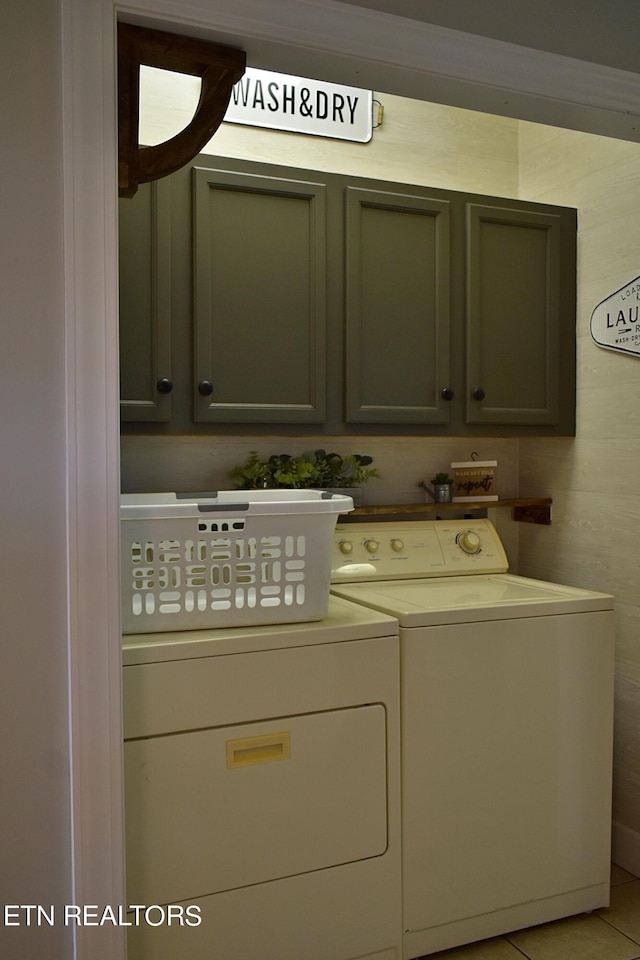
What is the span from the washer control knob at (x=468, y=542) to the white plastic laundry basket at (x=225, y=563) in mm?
873

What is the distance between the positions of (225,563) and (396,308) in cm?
107

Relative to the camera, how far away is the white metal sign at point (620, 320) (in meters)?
2.38

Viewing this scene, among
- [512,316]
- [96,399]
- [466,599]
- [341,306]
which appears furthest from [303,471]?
[96,399]

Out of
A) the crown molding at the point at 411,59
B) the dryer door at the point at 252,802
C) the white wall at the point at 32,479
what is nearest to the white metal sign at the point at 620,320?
the crown molding at the point at 411,59

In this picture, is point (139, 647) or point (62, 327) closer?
point (62, 327)

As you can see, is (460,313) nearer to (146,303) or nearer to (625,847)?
(146,303)

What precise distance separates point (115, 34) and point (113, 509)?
0.84 meters

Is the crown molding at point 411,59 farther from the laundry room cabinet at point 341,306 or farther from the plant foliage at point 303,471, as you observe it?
the plant foliage at point 303,471

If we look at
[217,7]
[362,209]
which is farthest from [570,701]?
[217,7]

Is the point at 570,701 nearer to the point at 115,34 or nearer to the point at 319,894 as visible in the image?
the point at 319,894

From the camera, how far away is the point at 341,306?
2.34 meters

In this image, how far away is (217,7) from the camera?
1413mm

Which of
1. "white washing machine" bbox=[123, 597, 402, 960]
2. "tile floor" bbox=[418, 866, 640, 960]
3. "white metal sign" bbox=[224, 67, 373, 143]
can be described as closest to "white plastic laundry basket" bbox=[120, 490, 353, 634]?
"white washing machine" bbox=[123, 597, 402, 960]

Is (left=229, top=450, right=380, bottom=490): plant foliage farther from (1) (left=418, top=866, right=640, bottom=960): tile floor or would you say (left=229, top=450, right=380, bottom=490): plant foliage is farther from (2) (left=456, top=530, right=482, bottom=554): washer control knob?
(1) (left=418, top=866, right=640, bottom=960): tile floor
